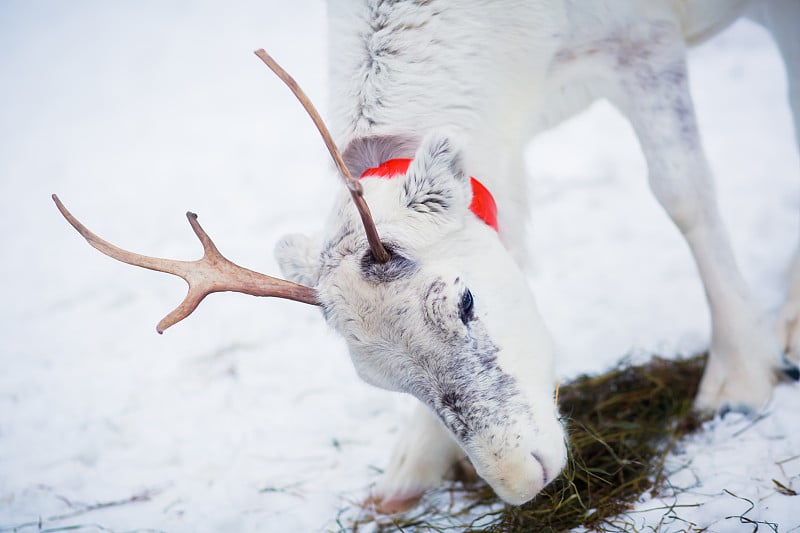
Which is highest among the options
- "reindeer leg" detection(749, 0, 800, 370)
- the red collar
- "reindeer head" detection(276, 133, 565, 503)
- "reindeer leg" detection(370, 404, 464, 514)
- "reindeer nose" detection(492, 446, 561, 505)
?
"reindeer leg" detection(749, 0, 800, 370)

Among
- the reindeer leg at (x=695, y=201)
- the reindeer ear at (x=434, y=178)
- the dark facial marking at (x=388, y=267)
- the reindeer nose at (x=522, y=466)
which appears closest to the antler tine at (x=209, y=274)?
the dark facial marking at (x=388, y=267)

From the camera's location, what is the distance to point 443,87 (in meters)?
2.32

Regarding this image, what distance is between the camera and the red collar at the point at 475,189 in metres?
2.12

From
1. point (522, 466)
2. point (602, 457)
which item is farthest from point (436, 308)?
point (602, 457)

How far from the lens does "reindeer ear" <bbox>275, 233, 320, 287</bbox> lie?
2.16m

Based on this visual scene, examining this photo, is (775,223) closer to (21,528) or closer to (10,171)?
(21,528)

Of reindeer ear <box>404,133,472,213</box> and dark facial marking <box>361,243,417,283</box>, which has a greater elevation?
reindeer ear <box>404,133,472,213</box>

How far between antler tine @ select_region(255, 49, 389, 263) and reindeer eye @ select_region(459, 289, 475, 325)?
243 mm

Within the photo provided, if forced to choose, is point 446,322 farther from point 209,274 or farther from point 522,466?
point 209,274

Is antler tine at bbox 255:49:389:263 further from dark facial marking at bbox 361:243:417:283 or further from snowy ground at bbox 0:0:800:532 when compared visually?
snowy ground at bbox 0:0:800:532

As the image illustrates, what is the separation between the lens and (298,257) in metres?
2.18

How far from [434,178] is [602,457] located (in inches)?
50.8

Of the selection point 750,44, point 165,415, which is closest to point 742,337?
point 165,415

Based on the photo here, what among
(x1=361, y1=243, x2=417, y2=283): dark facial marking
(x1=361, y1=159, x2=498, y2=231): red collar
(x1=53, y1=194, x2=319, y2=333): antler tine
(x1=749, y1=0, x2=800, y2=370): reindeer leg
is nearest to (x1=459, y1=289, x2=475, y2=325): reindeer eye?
(x1=361, y1=243, x2=417, y2=283): dark facial marking
